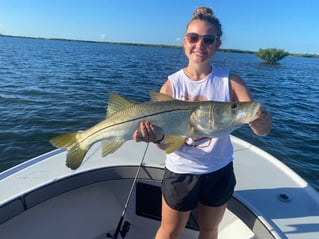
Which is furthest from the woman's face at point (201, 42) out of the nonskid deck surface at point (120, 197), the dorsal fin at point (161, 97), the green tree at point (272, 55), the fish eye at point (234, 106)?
the green tree at point (272, 55)

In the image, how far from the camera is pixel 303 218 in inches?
122

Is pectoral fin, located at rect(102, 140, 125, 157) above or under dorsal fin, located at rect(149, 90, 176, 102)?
under

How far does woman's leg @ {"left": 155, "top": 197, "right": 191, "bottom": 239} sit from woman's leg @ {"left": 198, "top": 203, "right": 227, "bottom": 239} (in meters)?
0.15

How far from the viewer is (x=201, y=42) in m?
2.56

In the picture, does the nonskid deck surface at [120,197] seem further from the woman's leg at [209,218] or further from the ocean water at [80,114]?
the ocean water at [80,114]

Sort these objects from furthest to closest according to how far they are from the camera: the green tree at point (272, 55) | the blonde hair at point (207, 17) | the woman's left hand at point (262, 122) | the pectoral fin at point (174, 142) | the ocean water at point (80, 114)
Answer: the green tree at point (272, 55)
the ocean water at point (80, 114)
the blonde hair at point (207, 17)
the pectoral fin at point (174, 142)
the woman's left hand at point (262, 122)

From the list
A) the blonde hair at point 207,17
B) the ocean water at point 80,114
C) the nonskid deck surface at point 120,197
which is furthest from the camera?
the ocean water at point 80,114

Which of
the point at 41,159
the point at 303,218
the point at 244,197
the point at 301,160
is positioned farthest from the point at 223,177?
the point at 301,160

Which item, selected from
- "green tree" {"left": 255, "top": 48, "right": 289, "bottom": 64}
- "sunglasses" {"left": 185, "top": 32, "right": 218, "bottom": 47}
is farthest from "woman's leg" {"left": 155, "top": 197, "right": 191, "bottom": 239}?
"green tree" {"left": 255, "top": 48, "right": 289, "bottom": 64}

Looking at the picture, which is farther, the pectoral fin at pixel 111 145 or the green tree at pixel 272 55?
the green tree at pixel 272 55

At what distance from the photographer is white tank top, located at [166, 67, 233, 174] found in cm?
252

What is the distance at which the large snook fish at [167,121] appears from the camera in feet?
7.58

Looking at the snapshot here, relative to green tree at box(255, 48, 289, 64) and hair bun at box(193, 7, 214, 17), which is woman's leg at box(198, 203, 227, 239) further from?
green tree at box(255, 48, 289, 64)

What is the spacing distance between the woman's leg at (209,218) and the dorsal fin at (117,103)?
1121mm
